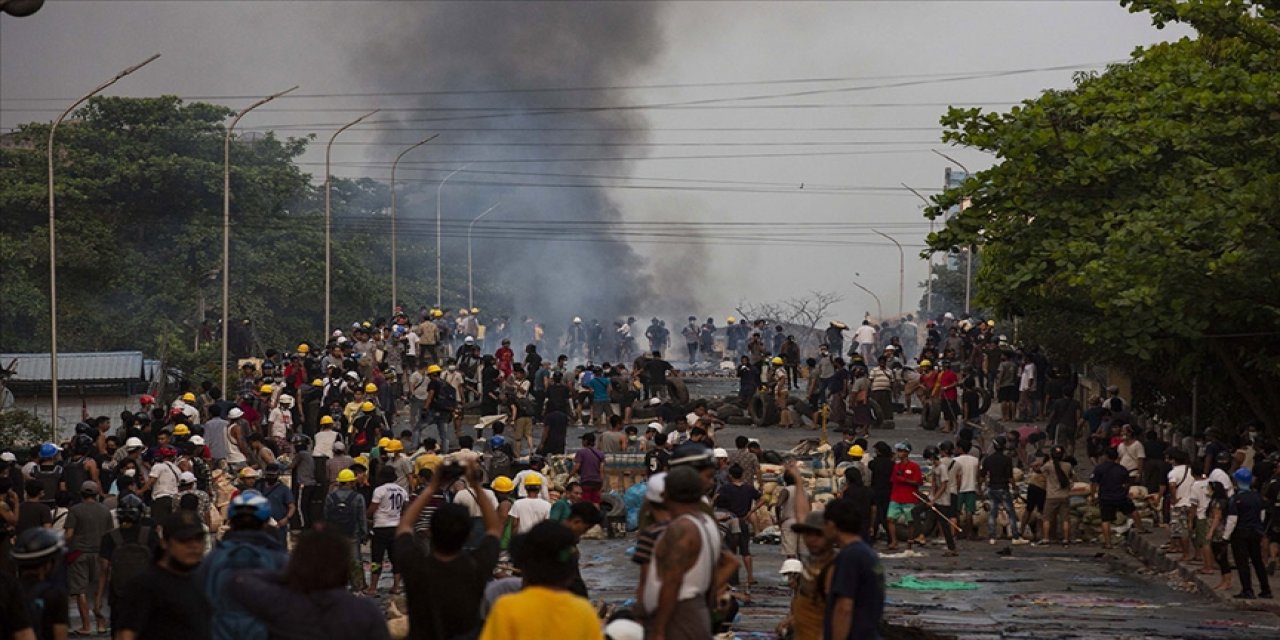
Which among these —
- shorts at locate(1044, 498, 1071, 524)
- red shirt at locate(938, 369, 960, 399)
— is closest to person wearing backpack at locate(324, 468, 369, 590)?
shorts at locate(1044, 498, 1071, 524)

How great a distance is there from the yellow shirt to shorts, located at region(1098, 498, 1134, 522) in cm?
1841

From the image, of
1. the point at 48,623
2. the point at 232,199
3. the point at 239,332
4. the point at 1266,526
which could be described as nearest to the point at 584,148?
Result: the point at 232,199

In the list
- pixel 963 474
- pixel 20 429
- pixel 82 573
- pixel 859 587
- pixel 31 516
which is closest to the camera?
pixel 859 587

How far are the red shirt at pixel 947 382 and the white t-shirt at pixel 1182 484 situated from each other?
1276 cm

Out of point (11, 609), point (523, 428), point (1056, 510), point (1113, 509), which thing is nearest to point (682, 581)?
point (11, 609)

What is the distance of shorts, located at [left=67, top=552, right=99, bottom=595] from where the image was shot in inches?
674

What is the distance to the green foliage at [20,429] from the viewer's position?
3781 cm

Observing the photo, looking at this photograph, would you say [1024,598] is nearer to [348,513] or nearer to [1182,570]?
[1182,570]

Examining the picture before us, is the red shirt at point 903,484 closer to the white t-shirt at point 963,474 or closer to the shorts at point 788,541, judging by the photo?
the white t-shirt at point 963,474

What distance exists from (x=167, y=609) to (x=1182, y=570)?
15.2 m

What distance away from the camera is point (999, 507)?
25453 millimetres

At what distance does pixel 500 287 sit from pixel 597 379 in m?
52.7

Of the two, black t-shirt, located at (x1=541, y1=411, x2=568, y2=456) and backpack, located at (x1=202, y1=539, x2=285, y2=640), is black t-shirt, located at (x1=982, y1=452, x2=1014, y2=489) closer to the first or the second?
black t-shirt, located at (x1=541, y1=411, x2=568, y2=456)

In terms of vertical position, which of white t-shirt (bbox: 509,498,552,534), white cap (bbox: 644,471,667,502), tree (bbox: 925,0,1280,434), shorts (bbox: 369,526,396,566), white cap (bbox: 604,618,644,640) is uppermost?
tree (bbox: 925,0,1280,434)
